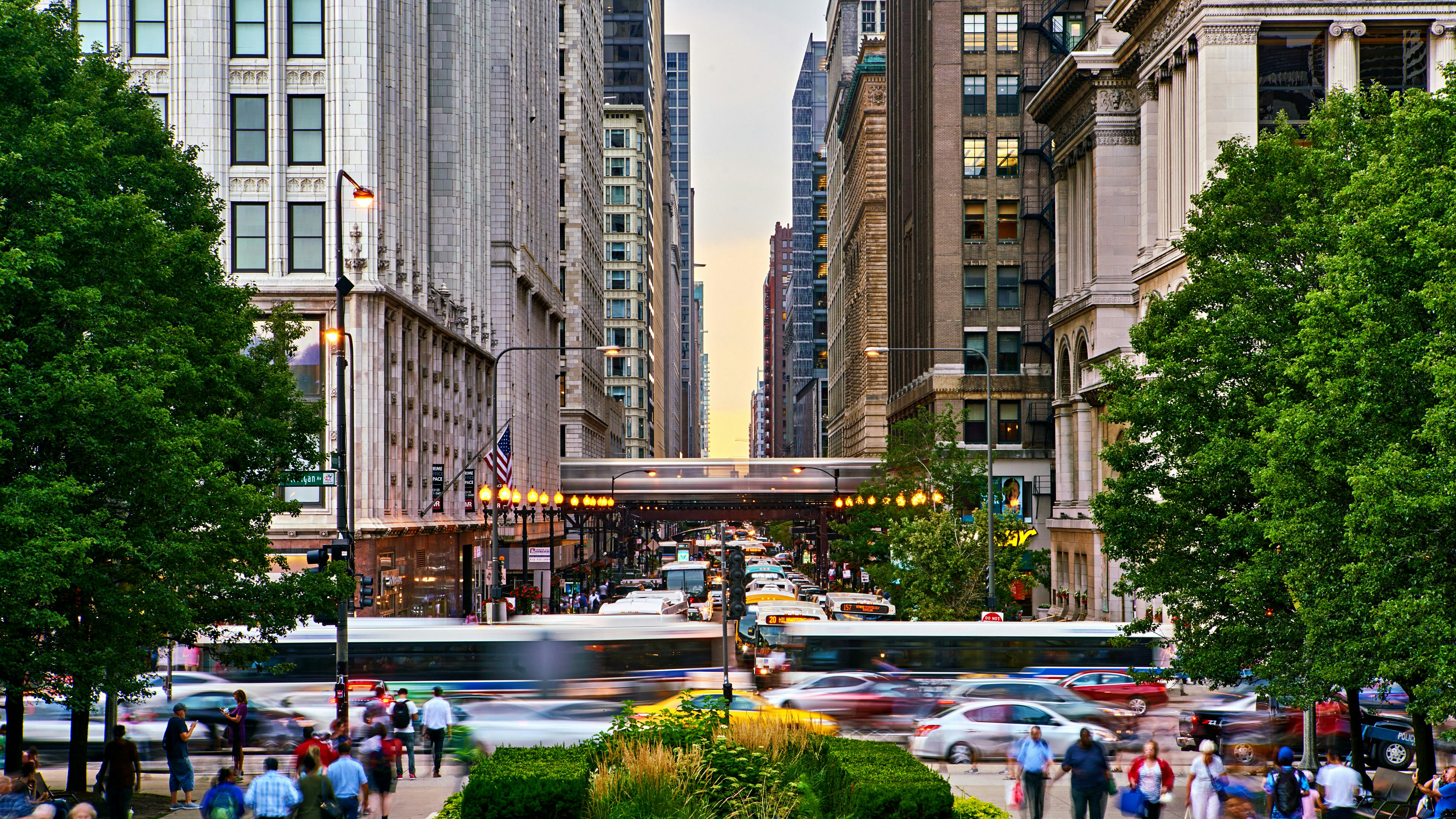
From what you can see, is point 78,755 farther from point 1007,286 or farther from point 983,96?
point 983,96

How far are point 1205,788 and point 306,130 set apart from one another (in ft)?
130

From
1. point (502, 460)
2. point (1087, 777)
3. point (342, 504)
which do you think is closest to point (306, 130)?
point (502, 460)

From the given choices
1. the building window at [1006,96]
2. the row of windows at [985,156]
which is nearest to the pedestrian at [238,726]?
the row of windows at [985,156]

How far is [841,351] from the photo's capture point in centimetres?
16425

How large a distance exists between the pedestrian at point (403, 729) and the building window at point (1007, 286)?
71.3 metres

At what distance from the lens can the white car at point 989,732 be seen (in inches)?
1117

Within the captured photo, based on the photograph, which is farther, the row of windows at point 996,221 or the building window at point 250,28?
the row of windows at point 996,221

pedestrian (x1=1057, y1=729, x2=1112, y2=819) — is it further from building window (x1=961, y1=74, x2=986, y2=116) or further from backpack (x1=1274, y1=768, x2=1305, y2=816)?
building window (x1=961, y1=74, x2=986, y2=116)

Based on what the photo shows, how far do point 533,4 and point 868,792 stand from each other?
263 ft

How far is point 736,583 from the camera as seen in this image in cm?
2700

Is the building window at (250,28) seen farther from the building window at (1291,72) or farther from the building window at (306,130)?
the building window at (1291,72)

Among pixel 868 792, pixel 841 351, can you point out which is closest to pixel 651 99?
pixel 841 351

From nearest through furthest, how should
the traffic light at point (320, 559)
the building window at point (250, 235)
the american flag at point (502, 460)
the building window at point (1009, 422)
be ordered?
the traffic light at point (320, 559)
the building window at point (250, 235)
the american flag at point (502, 460)
the building window at point (1009, 422)

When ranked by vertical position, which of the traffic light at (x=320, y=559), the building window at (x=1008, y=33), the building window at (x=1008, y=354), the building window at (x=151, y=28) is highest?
the building window at (x=1008, y=33)
